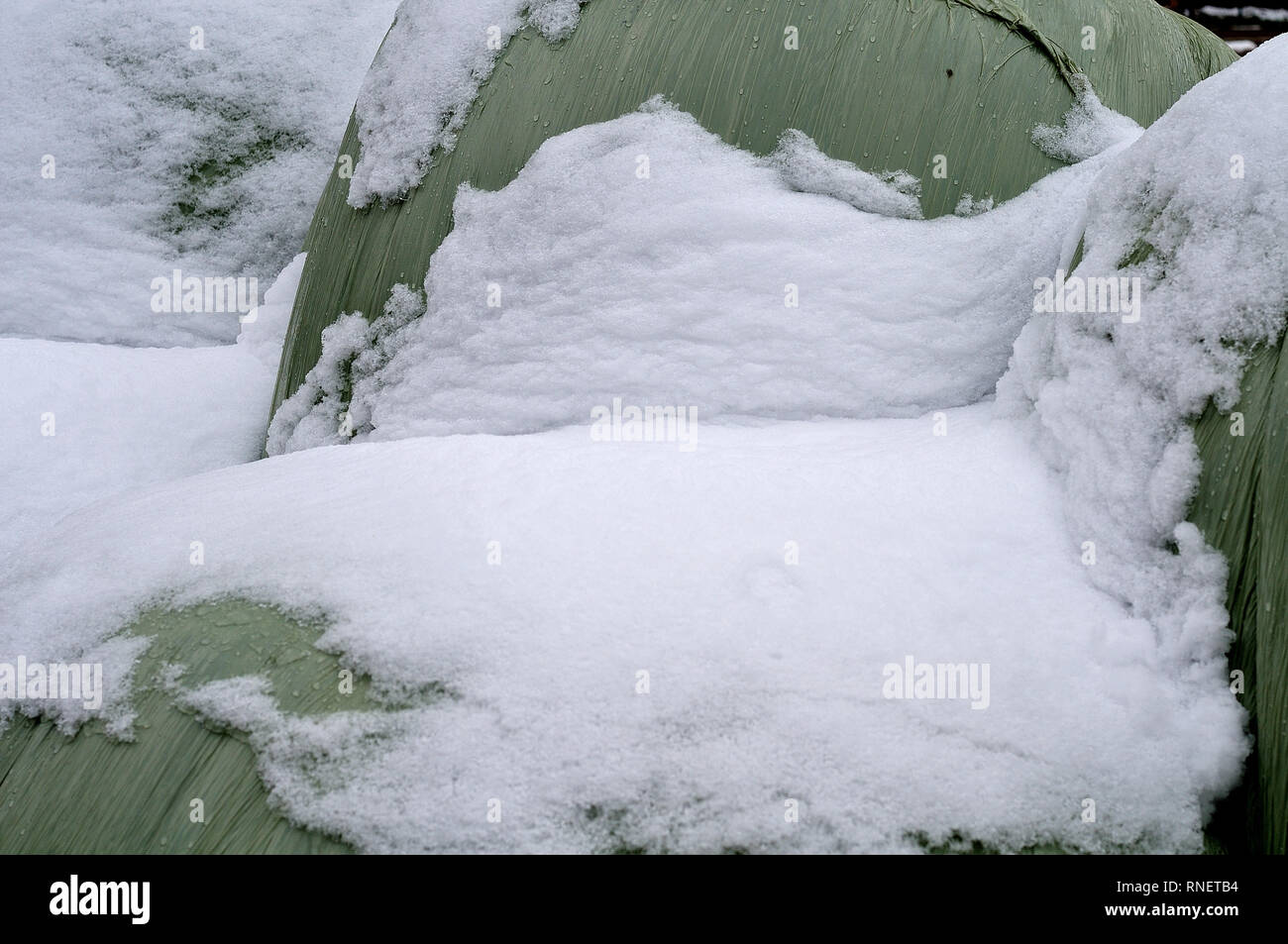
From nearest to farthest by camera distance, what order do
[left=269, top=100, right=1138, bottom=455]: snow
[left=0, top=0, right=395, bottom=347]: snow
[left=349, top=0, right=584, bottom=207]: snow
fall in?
[left=269, top=100, right=1138, bottom=455]: snow, [left=349, top=0, right=584, bottom=207]: snow, [left=0, top=0, right=395, bottom=347]: snow

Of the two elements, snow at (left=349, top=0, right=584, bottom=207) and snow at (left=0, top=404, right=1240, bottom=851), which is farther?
snow at (left=349, top=0, right=584, bottom=207)

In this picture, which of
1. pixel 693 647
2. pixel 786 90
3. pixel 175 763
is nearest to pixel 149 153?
pixel 786 90

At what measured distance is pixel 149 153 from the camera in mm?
1343

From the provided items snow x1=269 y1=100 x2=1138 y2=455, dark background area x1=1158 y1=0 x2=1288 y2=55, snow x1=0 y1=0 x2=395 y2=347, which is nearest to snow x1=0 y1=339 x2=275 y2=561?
snow x1=0 y1=0 x2=395 y2=347

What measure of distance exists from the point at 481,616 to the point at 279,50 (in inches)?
41.3

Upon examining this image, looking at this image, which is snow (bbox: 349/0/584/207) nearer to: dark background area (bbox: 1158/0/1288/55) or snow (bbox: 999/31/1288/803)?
snow (bbox: 999/31/1288/803)

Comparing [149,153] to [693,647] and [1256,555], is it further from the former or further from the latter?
[1256,555]

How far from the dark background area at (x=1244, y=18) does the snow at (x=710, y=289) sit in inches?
83.2

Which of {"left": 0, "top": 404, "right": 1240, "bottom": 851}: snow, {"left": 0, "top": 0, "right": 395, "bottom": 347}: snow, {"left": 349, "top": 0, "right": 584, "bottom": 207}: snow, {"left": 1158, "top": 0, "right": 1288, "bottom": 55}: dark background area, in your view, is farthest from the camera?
{"left": 1158, "top": 0, "right": 1288, "bottom": 55}: dark background area

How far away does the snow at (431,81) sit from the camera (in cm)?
100

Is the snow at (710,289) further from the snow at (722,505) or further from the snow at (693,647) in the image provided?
the snow at (693,647)

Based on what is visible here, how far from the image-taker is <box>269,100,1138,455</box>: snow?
0.85 metres

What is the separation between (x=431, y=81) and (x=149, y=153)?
0.53m

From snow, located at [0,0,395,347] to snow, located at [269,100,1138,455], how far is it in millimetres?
530
